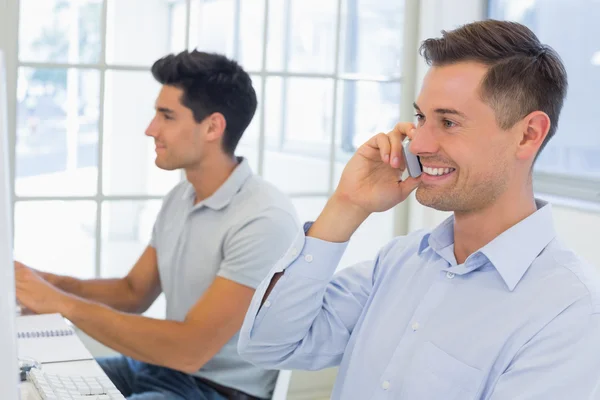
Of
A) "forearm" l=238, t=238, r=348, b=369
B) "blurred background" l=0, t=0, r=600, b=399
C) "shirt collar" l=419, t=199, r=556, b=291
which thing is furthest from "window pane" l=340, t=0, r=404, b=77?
"shirt collar" l=419, t=199, r=556, b=291

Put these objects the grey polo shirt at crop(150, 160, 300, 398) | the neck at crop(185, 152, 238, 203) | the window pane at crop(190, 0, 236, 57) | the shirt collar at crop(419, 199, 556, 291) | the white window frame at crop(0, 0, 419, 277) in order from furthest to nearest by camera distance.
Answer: the window pane at crop(190, 0, 236, 57)
the white window frame at crop(0, 0, 419, 277)
the neck at crop(185, 152, 238, 203)
the grey polo shirt at crop(150, 160, 300, 398)
the shirt collar at crop(419, 199, 556, 291)

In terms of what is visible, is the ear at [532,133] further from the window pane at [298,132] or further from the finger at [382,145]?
the window pane at [298,132]

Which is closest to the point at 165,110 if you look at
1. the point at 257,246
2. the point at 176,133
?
the point at 176,133

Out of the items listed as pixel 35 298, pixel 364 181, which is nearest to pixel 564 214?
pixel 364 181

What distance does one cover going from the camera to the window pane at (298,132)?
10.8ft

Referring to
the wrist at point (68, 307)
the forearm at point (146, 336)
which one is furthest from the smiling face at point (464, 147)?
the wrist at point (68, 307)

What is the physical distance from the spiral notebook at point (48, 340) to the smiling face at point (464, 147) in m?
0.82

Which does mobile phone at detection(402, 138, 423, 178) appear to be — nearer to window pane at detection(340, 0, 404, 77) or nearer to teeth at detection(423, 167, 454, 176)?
teeth at detection(423, 167, 454, 176)

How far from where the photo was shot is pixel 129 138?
3.10 meters

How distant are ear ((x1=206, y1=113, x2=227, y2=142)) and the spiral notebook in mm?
763

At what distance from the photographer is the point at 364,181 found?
1649 millimetres

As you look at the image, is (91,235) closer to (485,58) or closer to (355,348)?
(355,348)

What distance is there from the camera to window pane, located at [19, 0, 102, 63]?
114 inches

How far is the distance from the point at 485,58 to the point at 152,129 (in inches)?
54.6
